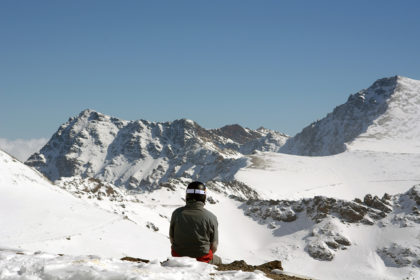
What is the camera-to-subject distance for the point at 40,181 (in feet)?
185

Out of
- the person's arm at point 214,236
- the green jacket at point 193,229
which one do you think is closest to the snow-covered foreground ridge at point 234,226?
the green jacket at point 193,229

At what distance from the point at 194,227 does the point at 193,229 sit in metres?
0.05

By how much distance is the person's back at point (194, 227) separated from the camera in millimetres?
9414

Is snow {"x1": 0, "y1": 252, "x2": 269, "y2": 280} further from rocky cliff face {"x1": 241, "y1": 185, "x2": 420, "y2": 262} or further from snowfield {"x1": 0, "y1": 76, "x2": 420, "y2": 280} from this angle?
rocky cliff face {"x1": 241, "y1": 185, "x2": 420, "y2": 262}

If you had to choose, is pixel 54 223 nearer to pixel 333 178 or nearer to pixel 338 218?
pixel 338 218

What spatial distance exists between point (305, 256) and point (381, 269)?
1349 cm

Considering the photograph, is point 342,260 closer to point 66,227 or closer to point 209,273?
point 66,227

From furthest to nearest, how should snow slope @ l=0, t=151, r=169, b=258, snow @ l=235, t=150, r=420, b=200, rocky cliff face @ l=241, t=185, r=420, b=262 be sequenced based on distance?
1. snow @ l=235, t=150, r=420, b=200
2. rocky cliff face @ l=241, t=185, r=420, b=262
3. snow slope @ l=0, t=151, r=169, b=258

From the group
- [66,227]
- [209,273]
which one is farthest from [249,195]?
[209,273]

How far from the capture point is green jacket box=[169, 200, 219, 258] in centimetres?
944

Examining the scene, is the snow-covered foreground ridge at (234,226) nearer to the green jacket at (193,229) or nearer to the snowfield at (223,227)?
the snowfield at (223,227)

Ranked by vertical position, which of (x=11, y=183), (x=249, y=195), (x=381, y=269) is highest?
(x=249, y=195)

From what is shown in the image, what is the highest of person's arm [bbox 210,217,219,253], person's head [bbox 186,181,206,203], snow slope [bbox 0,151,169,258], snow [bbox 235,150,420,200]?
snow [bbox 235,150,420,200]

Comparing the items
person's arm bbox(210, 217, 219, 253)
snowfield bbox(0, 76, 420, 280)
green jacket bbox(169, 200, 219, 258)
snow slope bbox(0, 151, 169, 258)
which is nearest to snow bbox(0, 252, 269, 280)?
snowfield bbox(0, 76, 420, 280)
